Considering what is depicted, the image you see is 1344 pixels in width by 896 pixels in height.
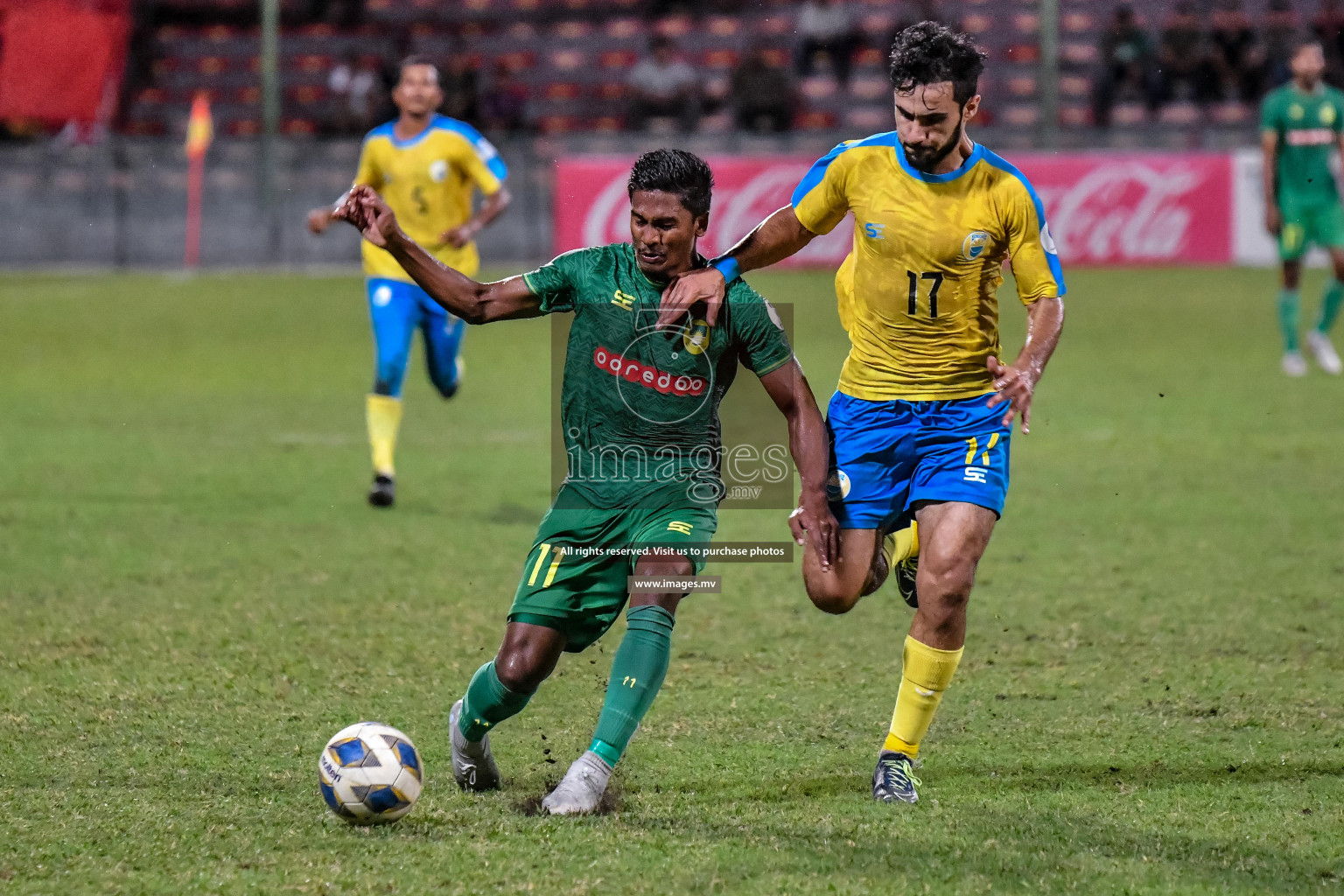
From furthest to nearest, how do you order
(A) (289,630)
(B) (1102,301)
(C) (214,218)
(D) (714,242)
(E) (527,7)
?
1. (E) (527,7)
2. (C) (214,218)
3. (D) (714,242)
4. (B) (1102,301)
5. (A) (289,630)

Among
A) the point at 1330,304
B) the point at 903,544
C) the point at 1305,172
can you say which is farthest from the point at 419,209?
the point at 1330,304

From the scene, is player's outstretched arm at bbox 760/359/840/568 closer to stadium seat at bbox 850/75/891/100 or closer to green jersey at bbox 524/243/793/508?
green jersey at bbox 524/243/793/508

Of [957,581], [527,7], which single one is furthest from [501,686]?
[527,7]

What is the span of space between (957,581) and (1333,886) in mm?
1191

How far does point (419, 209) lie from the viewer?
31.7ft

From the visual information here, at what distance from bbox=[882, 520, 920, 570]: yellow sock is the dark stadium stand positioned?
19.8 m

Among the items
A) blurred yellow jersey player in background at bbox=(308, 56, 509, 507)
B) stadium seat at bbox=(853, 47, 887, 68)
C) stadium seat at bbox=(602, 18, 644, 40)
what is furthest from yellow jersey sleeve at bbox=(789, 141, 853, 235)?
stadium seat at bbox=(602, 18, 644, 40)

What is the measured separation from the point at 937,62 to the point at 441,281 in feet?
4.66

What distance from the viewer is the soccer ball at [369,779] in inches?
159

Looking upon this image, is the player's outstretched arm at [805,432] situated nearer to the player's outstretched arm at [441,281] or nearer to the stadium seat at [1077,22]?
the player's outstretched arm at [441,281]

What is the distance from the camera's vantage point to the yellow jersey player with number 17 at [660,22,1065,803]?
4.51 metres

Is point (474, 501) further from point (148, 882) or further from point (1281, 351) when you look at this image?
point (1281, 351)

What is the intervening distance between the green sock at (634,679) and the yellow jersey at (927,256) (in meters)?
1.00

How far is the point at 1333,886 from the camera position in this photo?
3682mm
